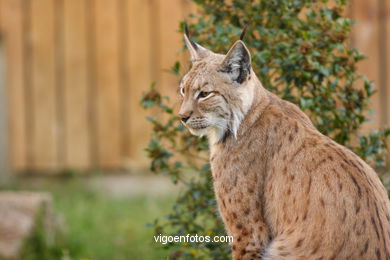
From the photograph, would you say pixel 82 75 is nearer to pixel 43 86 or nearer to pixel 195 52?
pixel 43 86

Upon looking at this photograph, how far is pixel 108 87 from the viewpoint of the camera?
9.02m

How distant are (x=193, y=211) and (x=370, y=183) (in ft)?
4.55

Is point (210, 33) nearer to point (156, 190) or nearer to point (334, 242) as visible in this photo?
point (334, 242)

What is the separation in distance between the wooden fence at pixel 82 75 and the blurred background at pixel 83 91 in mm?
11

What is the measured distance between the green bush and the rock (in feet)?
7.09

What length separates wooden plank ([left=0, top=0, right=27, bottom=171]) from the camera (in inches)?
356

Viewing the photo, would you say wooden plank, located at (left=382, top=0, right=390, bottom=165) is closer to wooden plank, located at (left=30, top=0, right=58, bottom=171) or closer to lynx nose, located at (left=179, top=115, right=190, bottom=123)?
wooden plank, located at (left=30, top=0, right=58, bottom=171)

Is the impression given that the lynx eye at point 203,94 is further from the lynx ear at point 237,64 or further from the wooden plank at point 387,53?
the wooden plank at point 387,53

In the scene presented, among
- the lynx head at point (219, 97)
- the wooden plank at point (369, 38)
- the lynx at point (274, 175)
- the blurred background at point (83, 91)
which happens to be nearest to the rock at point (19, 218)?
the blurred background at point (83, 91)

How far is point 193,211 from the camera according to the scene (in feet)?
16.0

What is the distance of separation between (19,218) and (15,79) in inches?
103

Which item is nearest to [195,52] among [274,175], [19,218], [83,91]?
[274,175]

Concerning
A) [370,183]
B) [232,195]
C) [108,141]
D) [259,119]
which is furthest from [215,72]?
[108,141]

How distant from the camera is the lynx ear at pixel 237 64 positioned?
4078 millimetres
